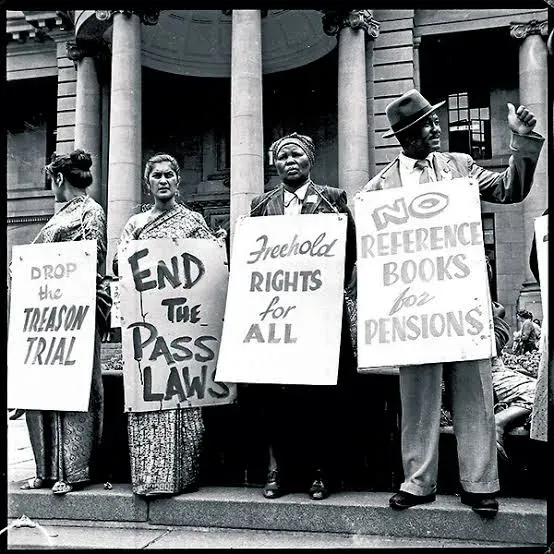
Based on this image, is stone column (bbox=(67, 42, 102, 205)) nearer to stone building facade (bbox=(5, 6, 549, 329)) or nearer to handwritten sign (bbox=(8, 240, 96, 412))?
stone building facade (bbox=(5, 6, 549, 329))

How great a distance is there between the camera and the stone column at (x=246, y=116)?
1595 cm

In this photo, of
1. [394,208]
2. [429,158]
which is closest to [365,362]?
[394,208]

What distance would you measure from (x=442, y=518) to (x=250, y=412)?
1363 mm

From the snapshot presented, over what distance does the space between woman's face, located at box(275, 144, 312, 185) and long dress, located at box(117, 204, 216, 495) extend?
750mm

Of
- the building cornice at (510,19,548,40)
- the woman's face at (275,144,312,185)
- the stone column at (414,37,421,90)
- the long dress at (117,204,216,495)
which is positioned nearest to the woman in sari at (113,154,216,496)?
the long dress at (117,204,216,495)

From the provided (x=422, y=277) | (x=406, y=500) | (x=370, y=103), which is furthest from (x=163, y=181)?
(x=370, y=103)

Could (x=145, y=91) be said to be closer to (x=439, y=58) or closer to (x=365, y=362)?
(x=439, y=58)

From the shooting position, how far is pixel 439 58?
838 inches

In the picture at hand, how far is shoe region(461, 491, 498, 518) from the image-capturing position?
3588 millimetres

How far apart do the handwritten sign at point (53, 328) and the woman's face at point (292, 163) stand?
1.31 metres

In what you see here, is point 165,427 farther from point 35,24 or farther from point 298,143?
point 35,24

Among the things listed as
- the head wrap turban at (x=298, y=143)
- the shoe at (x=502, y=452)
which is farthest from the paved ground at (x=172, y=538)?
the head wrap turban at (x=298, y=143)

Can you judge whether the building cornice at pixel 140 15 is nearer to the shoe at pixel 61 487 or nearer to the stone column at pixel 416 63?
the stone column at pixel 416 63

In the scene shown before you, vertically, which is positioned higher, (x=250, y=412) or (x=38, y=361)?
(x=38, y=361)
